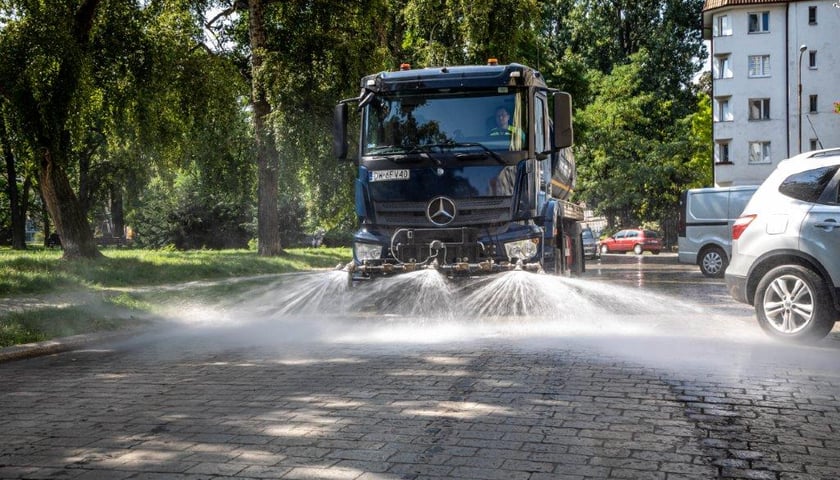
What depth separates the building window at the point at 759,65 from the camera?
54719 millimetres

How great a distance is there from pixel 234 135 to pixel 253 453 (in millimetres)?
25753

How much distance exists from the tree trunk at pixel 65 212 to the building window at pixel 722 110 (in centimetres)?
4420

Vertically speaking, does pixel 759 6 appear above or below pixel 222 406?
above

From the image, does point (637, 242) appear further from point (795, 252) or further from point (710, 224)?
point (795, 252)

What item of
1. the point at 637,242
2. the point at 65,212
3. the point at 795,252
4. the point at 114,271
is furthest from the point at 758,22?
the point at 795,252

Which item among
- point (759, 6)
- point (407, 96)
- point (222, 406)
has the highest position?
point (759, 6)

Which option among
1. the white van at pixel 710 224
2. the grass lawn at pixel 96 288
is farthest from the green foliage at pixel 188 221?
the white van at pixel 710 224

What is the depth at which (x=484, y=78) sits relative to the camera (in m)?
11.3

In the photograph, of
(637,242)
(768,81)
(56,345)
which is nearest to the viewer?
(56,345)

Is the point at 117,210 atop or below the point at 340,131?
below

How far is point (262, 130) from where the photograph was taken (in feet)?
80.1

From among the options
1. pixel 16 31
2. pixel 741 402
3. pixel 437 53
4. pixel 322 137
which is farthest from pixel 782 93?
pixel 741 402

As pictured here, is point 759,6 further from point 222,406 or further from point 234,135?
point 222,406

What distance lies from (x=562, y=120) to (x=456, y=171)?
1618 millimetres
